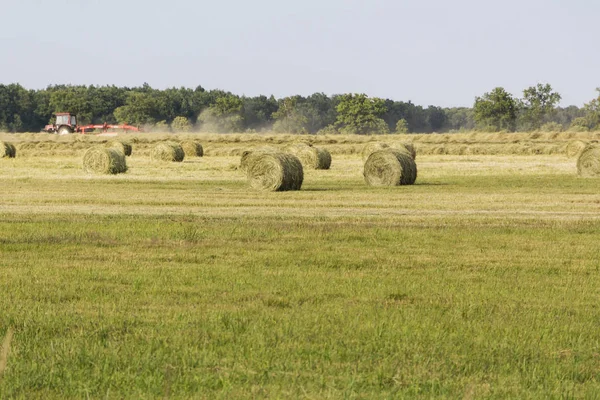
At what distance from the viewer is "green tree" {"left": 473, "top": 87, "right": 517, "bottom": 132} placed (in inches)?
5177

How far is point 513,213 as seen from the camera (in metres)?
20.7

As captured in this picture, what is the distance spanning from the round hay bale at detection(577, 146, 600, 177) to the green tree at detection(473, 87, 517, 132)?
95570mm

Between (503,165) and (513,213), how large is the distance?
23881mm

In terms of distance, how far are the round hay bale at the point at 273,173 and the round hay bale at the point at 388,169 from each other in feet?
10.3

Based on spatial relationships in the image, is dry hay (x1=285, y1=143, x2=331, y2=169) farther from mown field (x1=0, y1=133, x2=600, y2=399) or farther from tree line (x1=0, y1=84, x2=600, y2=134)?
tree line (x1=0, y1=84, x2=600, y2=134)

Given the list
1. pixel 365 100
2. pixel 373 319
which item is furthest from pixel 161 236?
pixel 365 100

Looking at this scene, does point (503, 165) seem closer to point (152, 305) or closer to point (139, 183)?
point (139, 183)

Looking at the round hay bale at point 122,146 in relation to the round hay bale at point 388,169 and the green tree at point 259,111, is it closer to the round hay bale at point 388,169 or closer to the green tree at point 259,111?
the round hay bale at point 388,169

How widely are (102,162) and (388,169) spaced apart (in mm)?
11350

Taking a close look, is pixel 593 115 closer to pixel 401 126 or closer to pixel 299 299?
pixel 401 126

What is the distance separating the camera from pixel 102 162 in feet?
121

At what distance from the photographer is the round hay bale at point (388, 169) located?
30.4 meters

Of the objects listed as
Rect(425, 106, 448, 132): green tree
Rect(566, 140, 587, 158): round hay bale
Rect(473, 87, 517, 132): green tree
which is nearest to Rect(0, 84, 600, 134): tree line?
Rect(473, 87, 517, 132): green tree

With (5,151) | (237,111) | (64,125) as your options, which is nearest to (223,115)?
(237,111)
